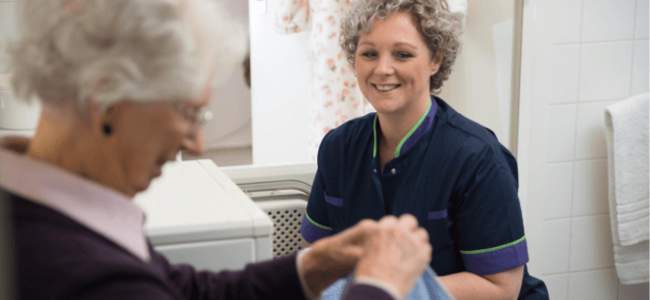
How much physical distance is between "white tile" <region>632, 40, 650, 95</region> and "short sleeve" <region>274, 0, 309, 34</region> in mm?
1067

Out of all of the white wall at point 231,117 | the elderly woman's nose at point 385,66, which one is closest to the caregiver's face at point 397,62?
the elderly woman's nose at point 385,66

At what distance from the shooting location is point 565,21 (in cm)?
161

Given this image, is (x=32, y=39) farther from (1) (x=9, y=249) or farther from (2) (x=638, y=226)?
(2) (x=638, y=226)

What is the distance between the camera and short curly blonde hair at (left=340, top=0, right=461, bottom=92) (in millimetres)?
1187

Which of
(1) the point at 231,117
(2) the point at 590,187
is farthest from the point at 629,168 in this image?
(1) the point at 231,117

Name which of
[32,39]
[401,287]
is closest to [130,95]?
[32,39]

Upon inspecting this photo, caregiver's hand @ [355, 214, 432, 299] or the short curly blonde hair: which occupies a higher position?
the short curly blonde hair

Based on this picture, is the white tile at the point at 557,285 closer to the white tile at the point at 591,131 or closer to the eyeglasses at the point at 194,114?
the white tile at the point at 591,131

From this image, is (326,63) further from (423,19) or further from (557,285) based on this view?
(557,285)

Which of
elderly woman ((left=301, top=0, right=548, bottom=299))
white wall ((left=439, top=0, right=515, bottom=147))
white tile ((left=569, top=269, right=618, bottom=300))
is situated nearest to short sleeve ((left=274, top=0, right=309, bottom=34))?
white wall ((left=439, top=0, right=515, bottom=147))

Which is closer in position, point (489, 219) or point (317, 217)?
point (489, 219)

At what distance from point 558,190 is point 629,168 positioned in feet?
0.65

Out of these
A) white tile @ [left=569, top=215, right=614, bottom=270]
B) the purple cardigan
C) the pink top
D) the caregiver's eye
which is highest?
the caregiver's eye

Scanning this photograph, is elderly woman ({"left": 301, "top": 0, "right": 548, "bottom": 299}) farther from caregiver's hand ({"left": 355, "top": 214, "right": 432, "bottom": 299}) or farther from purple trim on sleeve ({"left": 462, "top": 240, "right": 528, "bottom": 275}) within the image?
caregiver's hand ({"left": 355, "top": 214, "right": 432, "bottom": 299})
